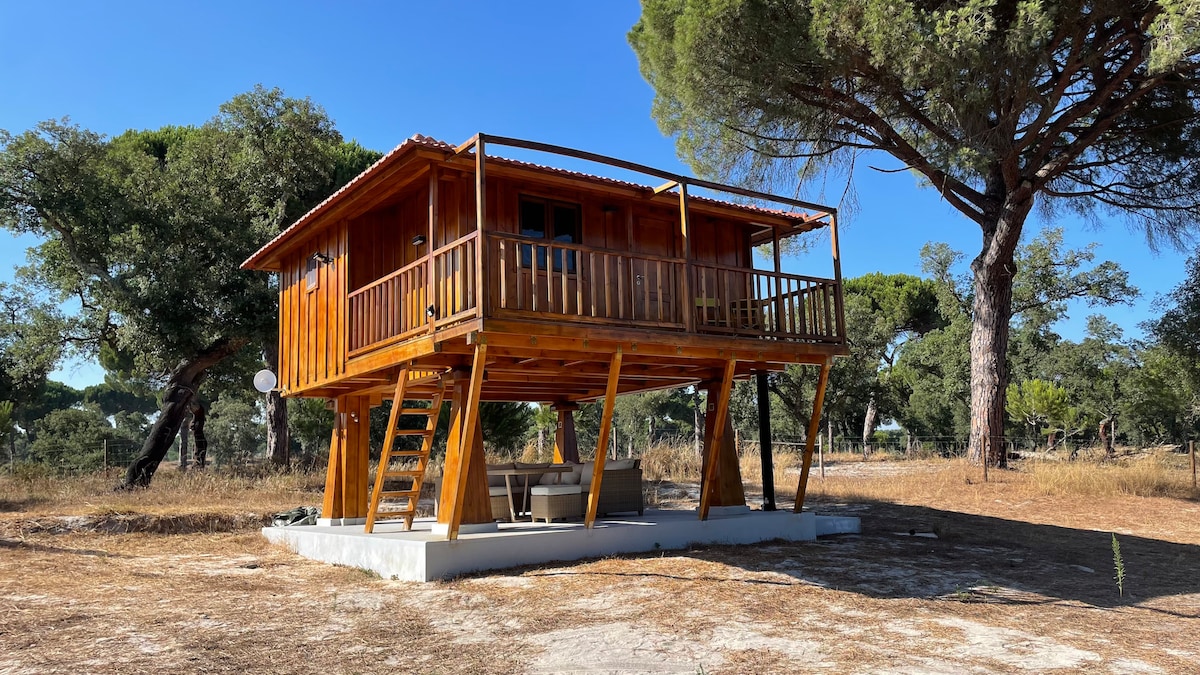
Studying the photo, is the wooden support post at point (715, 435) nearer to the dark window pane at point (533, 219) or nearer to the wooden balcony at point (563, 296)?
the wooden balcony at point (563, 296)

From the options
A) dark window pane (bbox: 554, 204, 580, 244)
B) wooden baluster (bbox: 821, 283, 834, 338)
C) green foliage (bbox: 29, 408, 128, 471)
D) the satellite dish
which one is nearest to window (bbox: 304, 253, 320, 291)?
the satellite dish

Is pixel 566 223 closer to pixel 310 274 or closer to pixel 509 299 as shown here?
pixel 509 299

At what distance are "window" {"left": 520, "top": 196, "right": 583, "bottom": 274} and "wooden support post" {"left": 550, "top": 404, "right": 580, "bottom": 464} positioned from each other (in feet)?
18.0

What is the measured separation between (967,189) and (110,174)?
2007cm

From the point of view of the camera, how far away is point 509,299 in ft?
32.3

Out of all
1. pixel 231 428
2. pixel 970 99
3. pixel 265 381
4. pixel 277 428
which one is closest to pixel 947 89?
pixel 970 99

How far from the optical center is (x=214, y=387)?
84.5 ft

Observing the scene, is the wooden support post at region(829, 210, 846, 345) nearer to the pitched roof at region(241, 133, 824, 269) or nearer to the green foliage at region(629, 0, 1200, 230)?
the pitched roof at region(241, 133, 824, 269)

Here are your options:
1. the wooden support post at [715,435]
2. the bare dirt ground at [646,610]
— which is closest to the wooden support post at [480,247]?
the bare dirt ground at [646,610]

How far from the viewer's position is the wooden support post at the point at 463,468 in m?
10.0

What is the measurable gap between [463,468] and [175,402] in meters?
13.4

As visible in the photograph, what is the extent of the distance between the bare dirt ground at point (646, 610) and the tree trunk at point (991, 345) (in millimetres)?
5679

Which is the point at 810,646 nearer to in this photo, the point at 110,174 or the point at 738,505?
the point at 738,505

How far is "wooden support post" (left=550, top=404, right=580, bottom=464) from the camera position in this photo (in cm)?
1639
